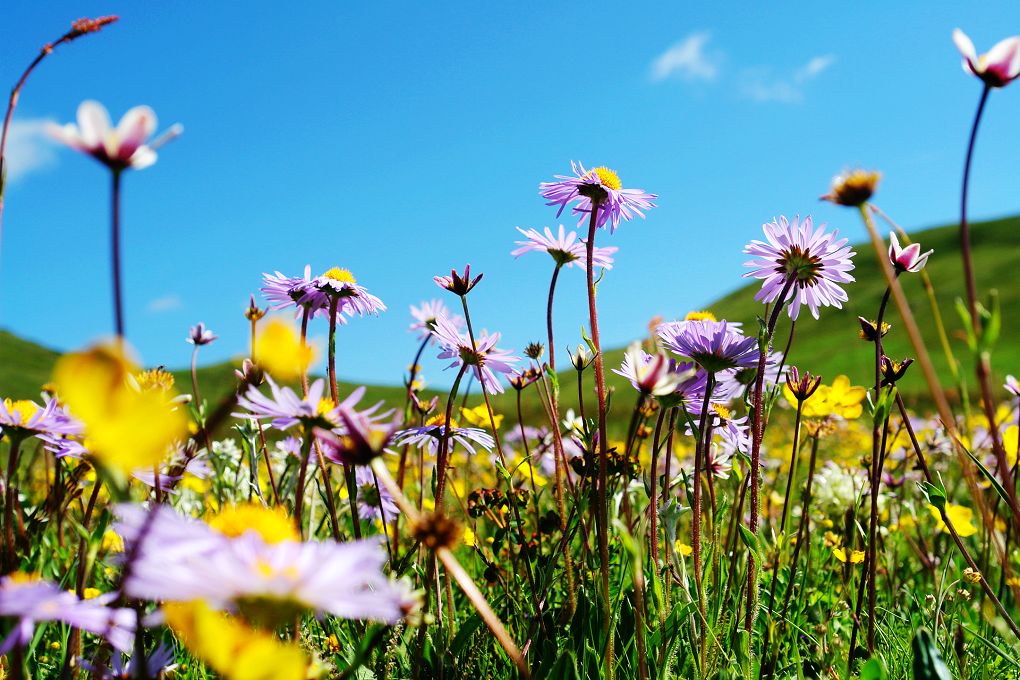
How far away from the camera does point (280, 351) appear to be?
1.88 feet

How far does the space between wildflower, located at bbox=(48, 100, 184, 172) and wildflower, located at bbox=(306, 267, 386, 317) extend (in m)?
1.00

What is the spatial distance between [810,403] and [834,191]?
1272mm

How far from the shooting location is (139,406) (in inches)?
20.3

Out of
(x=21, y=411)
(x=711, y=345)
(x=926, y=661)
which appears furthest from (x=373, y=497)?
(x=926, y=661)

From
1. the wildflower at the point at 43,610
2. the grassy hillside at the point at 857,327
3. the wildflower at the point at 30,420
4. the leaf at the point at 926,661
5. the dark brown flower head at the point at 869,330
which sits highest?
the grassy hillside at the point at 857,327

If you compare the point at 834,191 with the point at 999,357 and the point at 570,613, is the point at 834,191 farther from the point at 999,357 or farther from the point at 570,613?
the point at 999,357

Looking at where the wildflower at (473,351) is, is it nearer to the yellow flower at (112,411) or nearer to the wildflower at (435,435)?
the wildflower at (435,435)

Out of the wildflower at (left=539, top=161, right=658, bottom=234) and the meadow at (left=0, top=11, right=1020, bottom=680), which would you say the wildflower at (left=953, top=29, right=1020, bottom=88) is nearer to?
the meadow at (left=0, top=11, right=1020, bottom=680)

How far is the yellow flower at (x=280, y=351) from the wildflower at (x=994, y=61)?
919 millimetres

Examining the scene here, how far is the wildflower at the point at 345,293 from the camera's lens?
1.77m

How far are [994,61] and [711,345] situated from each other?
630 mm

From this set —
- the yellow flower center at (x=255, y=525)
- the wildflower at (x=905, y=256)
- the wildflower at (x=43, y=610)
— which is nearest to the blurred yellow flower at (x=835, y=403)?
→ the wildflower at (x=905, y=256)

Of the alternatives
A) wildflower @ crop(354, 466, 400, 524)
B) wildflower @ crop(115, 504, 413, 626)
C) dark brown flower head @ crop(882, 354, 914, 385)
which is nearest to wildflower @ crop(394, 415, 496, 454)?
wildflower @ crop(354, 466, 400, 524)

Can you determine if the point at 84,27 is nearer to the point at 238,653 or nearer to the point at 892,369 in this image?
the point at 238,653
